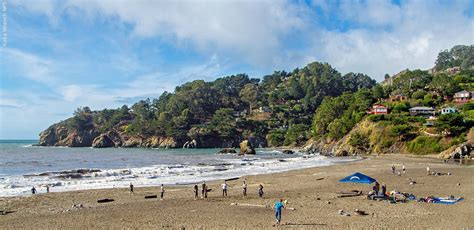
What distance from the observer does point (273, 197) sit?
1069 inches

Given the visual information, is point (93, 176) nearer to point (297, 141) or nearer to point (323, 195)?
point (323, 195)

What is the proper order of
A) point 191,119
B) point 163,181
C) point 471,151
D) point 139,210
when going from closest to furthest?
1. point 139,210
2. point 163,181
3. point 471,151
4. point 191,119

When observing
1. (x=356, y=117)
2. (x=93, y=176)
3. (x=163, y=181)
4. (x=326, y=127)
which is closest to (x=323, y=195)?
(x=163, y=181)

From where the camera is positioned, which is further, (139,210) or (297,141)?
(297,141)

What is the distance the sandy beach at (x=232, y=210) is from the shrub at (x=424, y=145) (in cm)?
4096

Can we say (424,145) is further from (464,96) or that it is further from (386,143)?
(464,96)

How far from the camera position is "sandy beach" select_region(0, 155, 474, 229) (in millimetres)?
18578

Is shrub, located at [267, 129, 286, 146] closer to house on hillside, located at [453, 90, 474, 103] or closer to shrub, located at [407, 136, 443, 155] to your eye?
house on hillside, located at [453, 90, 474, 103]

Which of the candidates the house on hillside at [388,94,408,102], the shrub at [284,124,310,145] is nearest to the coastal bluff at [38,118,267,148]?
the shrub at [284,124,310,145]

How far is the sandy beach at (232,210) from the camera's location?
1858 cm

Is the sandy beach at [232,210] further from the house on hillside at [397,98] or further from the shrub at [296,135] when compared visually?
the shrub at [296,135]

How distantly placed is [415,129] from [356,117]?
1920cm

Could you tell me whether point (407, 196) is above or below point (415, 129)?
below

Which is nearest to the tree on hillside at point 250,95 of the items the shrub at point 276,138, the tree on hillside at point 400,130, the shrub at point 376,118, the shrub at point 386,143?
the shrub at point 276,138
